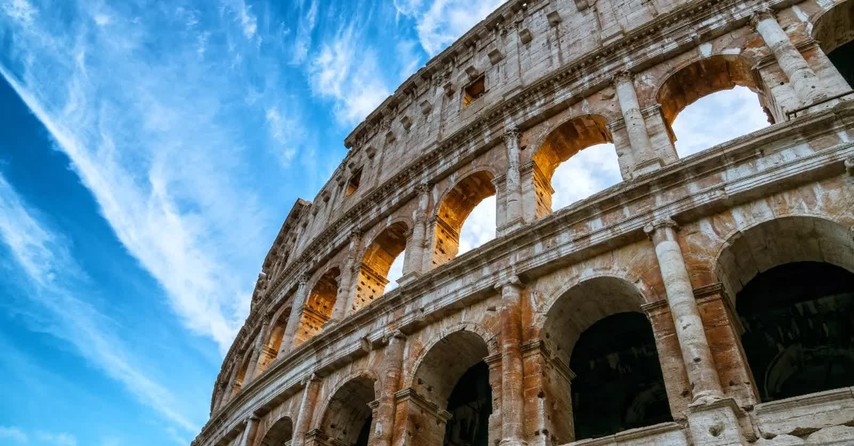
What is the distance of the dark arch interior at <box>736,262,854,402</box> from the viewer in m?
8.52

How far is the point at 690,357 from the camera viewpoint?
650 centimetres

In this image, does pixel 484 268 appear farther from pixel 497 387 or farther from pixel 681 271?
pixel 681 271

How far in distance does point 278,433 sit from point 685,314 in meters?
8.98

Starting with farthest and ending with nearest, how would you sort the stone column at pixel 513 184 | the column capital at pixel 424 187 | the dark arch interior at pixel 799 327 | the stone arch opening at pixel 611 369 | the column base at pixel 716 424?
the column capital at pixel 424 187, the stone column at pixel 513 184, the stone arch opening at pixel 611 369, the dark arch interior at pixel 799 327, the column base at pixel 716 424

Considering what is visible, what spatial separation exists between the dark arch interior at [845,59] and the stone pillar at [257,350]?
1497 centimetres

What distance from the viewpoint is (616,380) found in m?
10.3

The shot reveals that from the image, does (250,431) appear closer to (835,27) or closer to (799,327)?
(799,327)

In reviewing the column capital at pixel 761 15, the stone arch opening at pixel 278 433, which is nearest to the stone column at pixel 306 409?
the stone arch opening at pixel 278 433

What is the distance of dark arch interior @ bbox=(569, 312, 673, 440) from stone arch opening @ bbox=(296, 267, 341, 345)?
6.87 m

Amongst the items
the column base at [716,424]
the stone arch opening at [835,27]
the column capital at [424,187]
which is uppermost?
the column capital at [424,187]

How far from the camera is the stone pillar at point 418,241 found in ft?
38.6

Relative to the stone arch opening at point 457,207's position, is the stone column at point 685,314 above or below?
below

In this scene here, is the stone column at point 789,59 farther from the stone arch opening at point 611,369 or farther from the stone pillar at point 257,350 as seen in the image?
the stone pillar at point 257,350

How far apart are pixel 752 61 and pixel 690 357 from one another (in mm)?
5934
